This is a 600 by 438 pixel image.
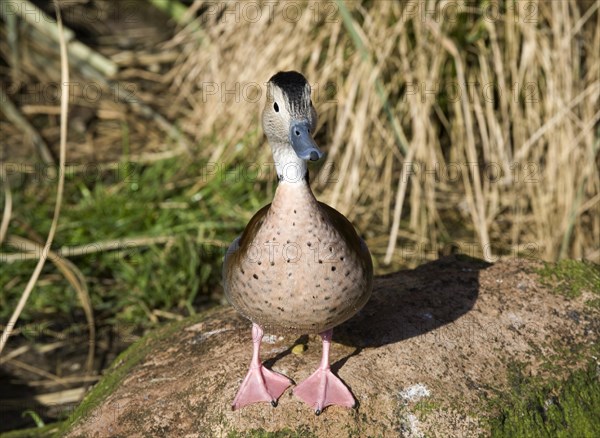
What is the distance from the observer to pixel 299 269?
2.60 metres

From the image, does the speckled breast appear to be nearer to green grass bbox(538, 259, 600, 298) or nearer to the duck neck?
the duck neck

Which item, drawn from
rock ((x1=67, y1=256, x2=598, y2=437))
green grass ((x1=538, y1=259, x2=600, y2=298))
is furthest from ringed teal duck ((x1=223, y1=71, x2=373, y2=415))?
green grass ((x1=538, y1=259, x2=600, y2=298))

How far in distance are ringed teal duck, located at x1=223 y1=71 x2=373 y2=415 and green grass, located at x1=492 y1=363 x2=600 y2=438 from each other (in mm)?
563

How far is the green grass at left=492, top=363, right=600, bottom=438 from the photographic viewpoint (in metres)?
2.81

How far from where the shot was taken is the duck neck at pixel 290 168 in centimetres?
266

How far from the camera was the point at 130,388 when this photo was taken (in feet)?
10.4

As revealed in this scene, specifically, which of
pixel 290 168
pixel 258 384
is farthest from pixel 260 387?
pixel 290 168

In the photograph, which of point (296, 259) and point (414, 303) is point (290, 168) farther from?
point (414, 303)

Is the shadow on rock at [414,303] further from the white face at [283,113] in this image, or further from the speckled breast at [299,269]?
the white face at [283,113]

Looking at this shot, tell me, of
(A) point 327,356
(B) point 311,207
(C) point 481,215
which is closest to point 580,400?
(A) point 327,356

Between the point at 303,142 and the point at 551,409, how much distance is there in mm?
1321

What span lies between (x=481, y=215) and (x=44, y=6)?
187 inches

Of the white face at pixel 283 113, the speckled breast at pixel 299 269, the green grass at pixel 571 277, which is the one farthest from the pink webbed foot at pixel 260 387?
the green grass at pixel 571 277

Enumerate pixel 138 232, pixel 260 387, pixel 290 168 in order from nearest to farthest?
pixel 290 168
pixel 260 387
pixel 138 232
